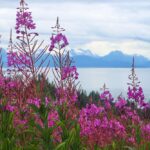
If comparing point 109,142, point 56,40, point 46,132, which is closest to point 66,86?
point 56,40

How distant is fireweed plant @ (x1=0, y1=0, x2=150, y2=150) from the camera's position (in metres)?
6.75

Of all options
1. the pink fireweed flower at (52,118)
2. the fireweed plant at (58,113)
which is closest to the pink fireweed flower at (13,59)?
the fireweed plant at (58,113)

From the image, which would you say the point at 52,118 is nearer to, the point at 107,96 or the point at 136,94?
the point at 136,94

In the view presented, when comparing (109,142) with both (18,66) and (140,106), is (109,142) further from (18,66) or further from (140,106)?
(18,66)

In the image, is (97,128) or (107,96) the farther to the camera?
(107,96)

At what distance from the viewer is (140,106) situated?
8961 millimetres

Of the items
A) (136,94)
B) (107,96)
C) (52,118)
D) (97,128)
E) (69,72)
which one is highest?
(69,72)

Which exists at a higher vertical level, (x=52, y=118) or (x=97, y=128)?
(x=52, y=118)

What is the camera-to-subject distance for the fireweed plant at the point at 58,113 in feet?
22.1

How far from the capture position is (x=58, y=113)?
7.42 meters

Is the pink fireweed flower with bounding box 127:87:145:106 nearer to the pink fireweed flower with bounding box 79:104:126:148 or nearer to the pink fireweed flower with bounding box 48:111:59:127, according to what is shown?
the pink fireweed flower with bounding box 79:104:126:148

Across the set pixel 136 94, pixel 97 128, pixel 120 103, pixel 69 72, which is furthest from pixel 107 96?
pixel 97 128

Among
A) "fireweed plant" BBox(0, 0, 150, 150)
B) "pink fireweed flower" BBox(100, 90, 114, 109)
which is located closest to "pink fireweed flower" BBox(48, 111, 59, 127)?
"fireweed plant" BBox(0, 0, 150, 150)

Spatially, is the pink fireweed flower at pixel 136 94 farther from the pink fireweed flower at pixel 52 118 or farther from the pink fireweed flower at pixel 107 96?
the pink fireweed flower at pixel 52 118
